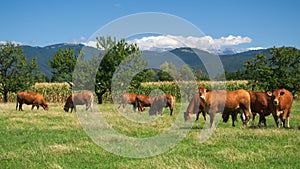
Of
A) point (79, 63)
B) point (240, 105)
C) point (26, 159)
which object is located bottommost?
point (26, 159)

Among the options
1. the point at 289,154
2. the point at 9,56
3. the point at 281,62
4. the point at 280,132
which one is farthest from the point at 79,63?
the point at 289,154

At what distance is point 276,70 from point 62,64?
842 inches

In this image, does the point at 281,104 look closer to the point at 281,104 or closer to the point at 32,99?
the point at 281,104

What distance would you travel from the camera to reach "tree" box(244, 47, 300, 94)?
3559 cm

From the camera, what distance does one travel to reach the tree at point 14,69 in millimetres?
37438

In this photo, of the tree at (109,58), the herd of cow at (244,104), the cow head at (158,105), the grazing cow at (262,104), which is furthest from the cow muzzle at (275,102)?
the tree at (109,58)

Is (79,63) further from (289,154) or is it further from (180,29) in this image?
(289,154)

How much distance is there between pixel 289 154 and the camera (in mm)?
8953

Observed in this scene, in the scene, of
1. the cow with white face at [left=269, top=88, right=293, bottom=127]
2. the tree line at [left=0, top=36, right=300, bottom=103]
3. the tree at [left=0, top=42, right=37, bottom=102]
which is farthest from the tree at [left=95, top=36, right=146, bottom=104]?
the cow with white face at [left=269, top=88, right=293, bottom=127]

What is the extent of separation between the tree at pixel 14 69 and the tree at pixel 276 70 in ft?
69.8

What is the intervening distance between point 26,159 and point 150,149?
3.00m

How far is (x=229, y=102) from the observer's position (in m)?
15.0

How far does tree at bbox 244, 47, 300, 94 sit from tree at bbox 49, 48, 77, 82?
17.8 m

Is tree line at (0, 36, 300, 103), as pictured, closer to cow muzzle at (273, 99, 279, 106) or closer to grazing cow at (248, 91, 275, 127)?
grazing cow at (248, 91, 275, 127)
